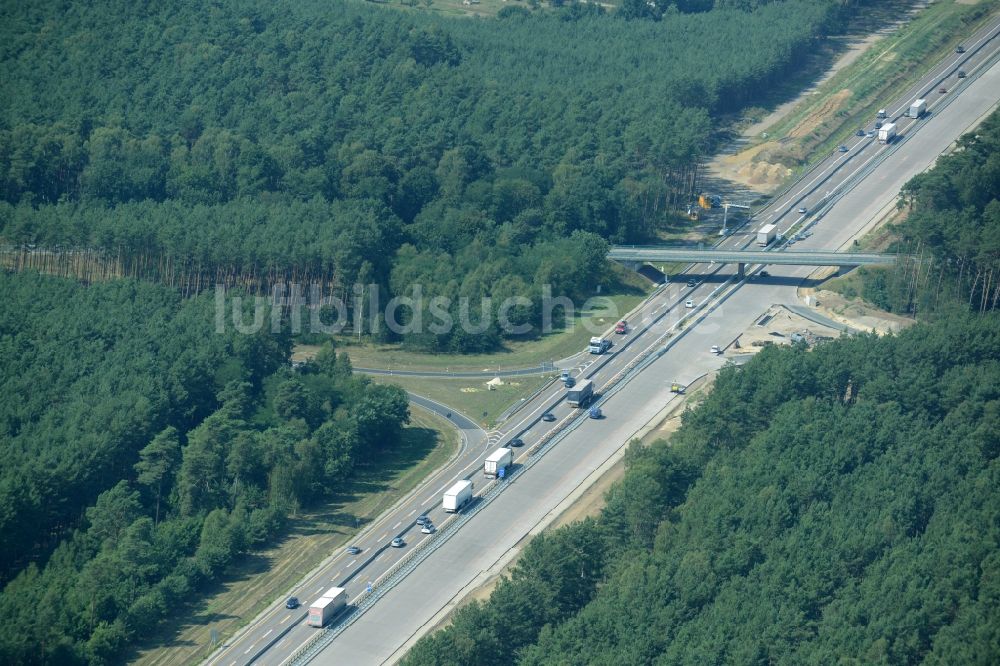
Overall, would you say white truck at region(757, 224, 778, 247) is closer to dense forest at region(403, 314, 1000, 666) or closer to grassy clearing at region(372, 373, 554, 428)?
dense forest at region(403, 314, 1000, 666)

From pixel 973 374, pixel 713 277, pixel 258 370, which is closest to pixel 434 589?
pixel 258 370

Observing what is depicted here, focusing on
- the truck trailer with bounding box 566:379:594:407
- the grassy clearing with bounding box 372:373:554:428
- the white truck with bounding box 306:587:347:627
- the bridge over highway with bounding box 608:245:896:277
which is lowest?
the white truck with bounding box 306:587:347:627

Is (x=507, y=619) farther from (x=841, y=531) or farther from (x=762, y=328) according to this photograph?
(x=762, y=328)

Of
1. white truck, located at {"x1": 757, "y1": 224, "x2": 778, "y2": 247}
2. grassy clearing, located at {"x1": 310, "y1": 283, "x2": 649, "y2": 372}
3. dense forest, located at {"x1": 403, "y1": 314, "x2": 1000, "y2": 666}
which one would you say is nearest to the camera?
dense forest, located at {"x1": 403, "y1": 314, "x2": 1000, "y2": 666}

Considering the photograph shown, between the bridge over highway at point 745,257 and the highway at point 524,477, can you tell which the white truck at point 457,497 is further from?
the bridge over highway at point 745,257

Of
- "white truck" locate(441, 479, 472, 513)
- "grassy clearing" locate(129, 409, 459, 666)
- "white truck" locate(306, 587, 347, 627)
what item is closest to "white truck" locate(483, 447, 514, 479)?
"white truck" locate(441, 479, 472, 513)

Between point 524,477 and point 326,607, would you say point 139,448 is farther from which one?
point 524,477

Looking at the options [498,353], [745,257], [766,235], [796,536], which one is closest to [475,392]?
[498,353]
